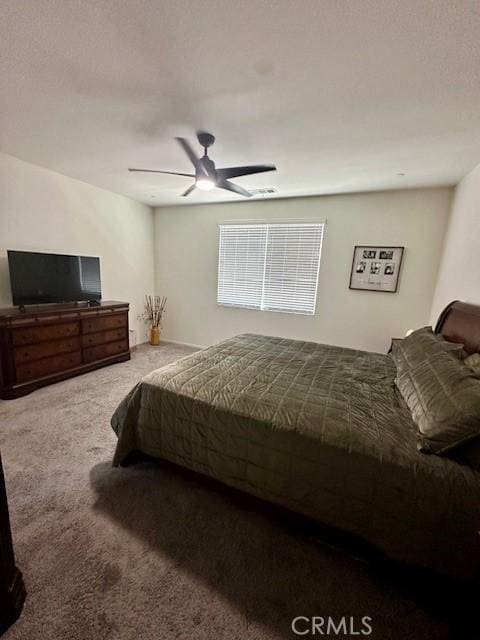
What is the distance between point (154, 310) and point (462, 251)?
15.3 feet

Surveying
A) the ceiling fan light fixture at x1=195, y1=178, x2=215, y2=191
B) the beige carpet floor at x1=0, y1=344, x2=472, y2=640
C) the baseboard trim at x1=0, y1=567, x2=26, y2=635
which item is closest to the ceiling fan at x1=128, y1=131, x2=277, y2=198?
the ceiling fan light fixture at x1=195, y1=178, x2=215, y2=191

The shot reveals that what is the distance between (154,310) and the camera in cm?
504

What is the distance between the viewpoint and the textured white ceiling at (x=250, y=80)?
1145 millimetres

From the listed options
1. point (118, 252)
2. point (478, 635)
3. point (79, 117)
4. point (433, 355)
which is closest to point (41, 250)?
point (118, 252)

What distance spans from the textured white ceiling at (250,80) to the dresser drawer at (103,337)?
2.10m

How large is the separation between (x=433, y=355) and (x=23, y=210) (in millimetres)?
4298

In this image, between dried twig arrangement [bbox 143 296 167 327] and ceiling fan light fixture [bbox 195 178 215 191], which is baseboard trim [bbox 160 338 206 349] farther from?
ceiling fan light fixture [bbox 195 178 215 191]

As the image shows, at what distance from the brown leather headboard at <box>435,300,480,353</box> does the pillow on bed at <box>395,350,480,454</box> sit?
→ 0.33m

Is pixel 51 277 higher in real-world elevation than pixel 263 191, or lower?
lower

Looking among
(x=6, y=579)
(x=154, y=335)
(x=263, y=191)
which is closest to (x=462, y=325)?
(x=263, y=191)

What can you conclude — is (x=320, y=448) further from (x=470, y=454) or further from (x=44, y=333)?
(x=44, y=333)

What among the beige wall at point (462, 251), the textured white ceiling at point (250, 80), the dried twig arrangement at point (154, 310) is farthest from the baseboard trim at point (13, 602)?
the dried twig arrangement at point (154, 310)

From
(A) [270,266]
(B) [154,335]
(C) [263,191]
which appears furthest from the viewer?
(B) [154,335]

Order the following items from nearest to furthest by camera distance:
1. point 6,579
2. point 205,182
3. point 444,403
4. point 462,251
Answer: point 6,579
point 444,403
point 205,182
point 462,251
